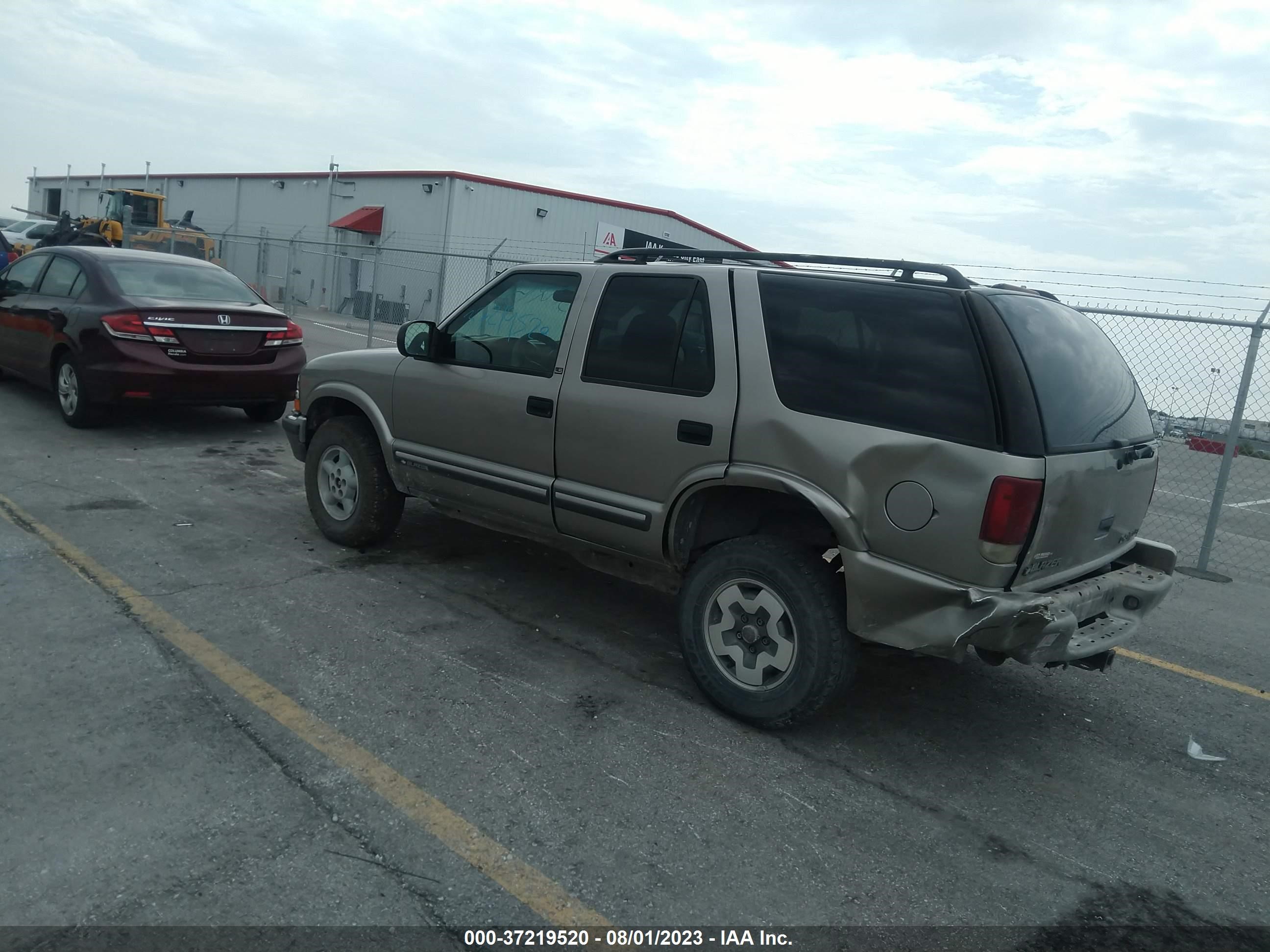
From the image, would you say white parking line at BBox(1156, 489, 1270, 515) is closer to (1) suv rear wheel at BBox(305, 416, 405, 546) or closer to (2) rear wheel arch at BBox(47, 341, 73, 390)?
(1) suv rear wheel at BBox(305, 416, 405, 546)

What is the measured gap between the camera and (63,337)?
8.46 metres

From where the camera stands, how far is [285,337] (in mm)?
8797

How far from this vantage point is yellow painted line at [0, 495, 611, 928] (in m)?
2.82

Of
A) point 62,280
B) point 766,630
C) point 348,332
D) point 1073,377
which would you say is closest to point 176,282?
point 62,280

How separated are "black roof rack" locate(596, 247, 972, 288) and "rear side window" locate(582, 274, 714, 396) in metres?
0.20

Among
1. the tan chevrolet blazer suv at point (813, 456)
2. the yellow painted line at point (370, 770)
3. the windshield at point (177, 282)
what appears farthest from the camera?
the windshield at point (177, 282)

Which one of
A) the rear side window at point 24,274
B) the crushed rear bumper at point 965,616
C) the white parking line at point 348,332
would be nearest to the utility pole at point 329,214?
the white parking line at point 348,332

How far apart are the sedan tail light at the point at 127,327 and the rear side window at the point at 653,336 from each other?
201 inches

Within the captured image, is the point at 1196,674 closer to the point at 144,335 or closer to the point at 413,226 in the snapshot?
the point at 144,335

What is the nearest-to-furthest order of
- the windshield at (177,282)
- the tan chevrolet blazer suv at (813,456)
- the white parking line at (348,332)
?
the tan chevrolet blazer suv at (813,456), the windshield at (177,282), the white parking line at (348,332)

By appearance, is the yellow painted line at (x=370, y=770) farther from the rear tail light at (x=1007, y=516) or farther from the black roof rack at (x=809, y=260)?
the black roof rack at (x=809, y=260)

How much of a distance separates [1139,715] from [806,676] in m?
1.93

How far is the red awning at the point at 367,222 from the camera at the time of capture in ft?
113

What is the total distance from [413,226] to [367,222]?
251 cm
